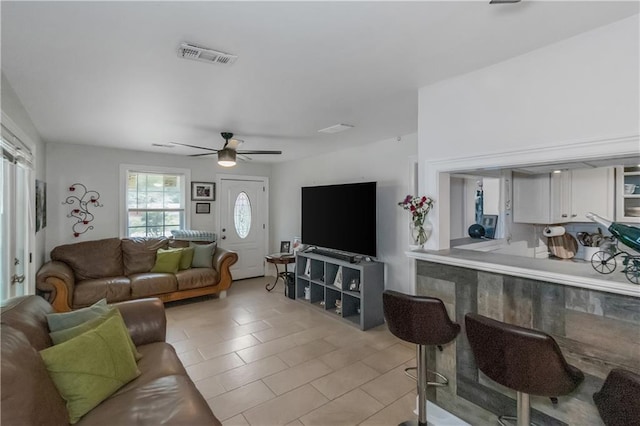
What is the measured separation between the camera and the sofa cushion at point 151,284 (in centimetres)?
420

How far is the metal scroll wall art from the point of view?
181 inches

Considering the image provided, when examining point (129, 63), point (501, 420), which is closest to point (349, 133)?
point (129, 63)

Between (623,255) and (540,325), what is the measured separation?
1.80 feet

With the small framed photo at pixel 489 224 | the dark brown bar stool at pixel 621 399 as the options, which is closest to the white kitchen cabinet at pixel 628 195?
the small framed photo at pixel 489 224

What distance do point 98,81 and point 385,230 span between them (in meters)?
3.43

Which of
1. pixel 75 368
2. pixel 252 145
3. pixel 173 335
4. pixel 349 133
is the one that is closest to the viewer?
pixel 75 368

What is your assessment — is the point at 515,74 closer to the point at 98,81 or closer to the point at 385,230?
the point at 385,230

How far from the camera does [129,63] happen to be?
1960 millimetres

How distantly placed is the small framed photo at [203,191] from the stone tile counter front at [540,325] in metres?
4.59

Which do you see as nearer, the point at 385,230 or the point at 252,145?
the point at 385,230

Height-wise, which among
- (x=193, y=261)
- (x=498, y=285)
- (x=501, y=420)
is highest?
(x=498, y=285)

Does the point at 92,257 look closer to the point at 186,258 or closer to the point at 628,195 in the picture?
the point at 186,258

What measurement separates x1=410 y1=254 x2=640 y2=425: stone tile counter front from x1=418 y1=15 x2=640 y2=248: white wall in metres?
0.39

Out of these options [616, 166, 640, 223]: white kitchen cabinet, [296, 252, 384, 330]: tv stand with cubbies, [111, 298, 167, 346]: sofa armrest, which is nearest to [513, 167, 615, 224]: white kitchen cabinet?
[616, 166, 640, 223]: white kitchen cabinet
